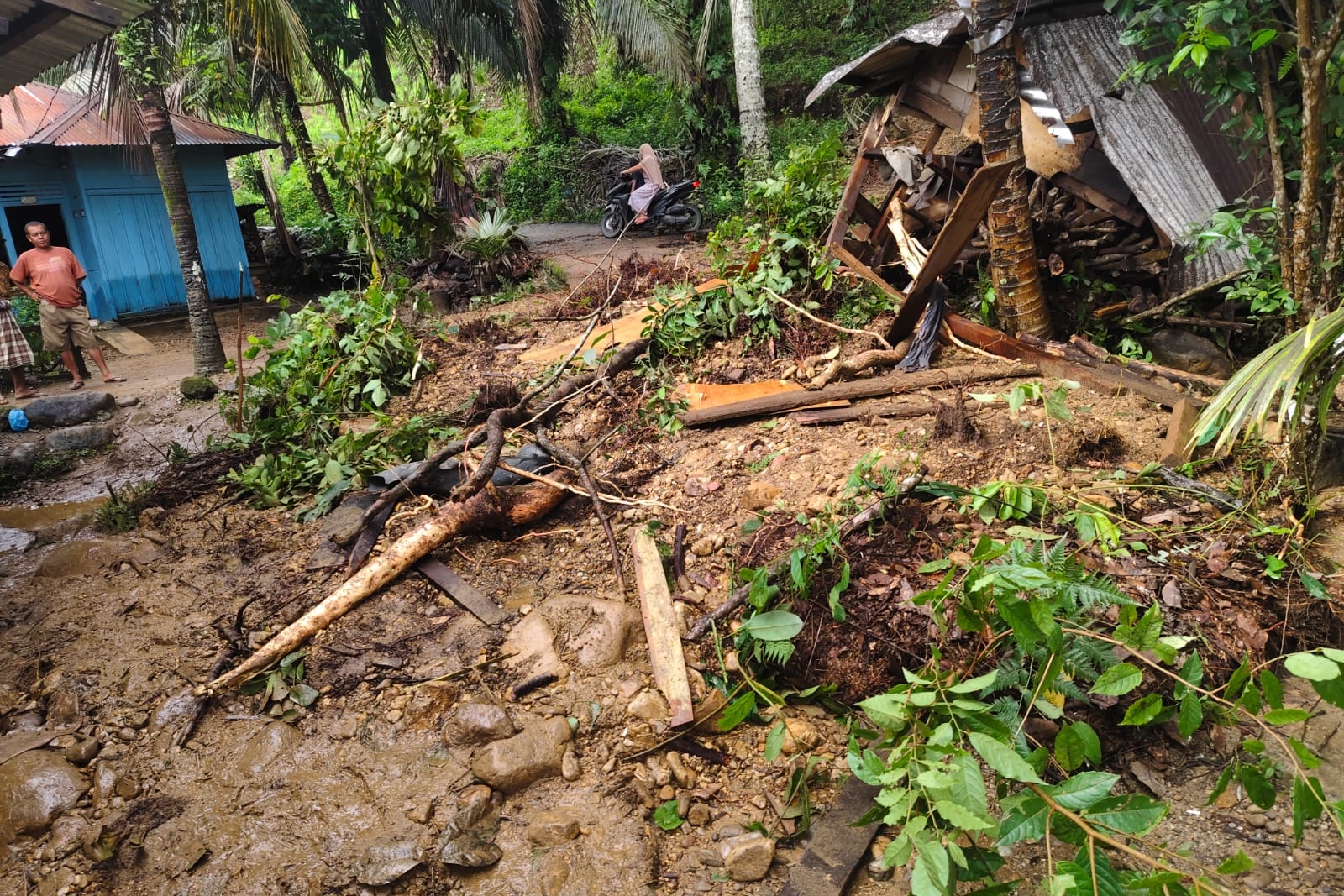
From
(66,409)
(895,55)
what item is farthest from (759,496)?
(66,409)

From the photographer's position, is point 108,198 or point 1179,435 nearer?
point 1179,435

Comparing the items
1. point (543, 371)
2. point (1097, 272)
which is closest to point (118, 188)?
point (543, 371)

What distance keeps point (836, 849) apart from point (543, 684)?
1339 millimetres

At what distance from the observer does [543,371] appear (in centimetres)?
606

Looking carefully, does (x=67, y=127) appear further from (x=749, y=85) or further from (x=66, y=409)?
(x=749, y=85)

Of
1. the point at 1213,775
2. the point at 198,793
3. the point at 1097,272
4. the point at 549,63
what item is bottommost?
the point at 1213,775

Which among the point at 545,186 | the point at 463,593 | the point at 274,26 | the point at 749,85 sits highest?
the point at 274,26

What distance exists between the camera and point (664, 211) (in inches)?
493

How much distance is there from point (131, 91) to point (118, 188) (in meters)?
4.74

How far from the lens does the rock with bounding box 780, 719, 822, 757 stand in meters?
2.95

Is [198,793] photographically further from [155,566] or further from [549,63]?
[549,63]

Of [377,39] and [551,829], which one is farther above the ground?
[377,39]

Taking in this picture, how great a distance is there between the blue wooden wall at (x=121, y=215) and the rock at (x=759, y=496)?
10.3m

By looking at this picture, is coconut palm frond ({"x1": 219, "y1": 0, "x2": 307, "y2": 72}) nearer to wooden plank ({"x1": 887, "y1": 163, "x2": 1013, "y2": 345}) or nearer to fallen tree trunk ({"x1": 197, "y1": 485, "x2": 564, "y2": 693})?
fallen tree trunk ({"x1": 197, "y1": 485, "x2": 564, "y2": 693})
